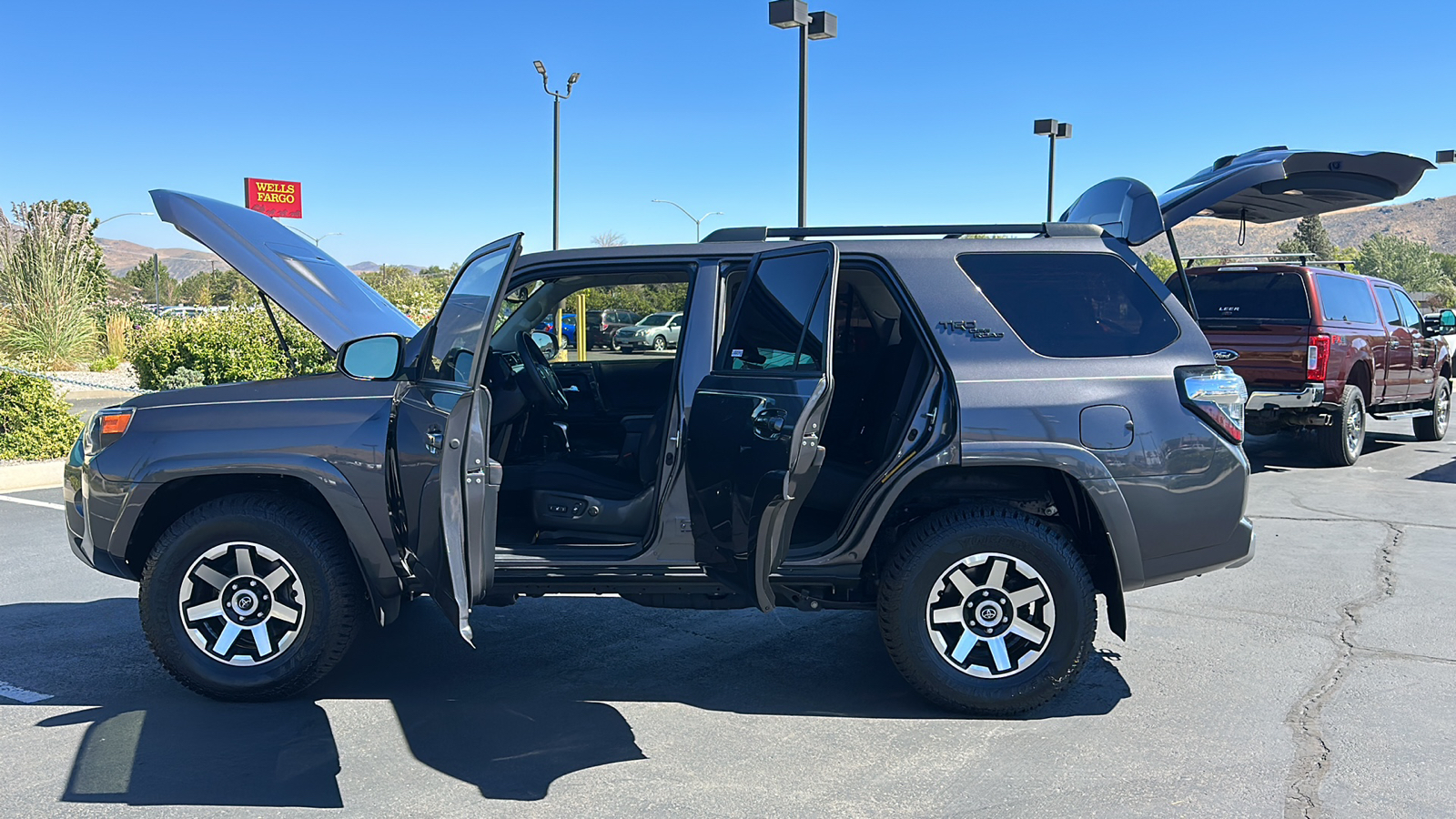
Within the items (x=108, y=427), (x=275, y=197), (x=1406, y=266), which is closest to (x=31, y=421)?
(x=108, y=427)

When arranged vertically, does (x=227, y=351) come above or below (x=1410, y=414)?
above

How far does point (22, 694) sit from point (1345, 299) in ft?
37.2

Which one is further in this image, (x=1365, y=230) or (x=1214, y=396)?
(x=1365, y=230)

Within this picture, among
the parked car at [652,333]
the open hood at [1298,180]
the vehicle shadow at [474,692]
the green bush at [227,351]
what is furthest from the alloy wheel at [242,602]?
the green bush at [227,351]

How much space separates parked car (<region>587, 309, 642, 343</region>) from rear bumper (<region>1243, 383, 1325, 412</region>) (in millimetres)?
6445

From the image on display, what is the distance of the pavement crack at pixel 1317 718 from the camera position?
351 centimetres

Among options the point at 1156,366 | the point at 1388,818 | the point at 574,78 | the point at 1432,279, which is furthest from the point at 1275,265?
the point at 1432,279

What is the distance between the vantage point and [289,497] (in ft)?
14.4

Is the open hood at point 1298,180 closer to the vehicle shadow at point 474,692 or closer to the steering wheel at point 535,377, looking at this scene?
the vehicle shadow at point 474,692

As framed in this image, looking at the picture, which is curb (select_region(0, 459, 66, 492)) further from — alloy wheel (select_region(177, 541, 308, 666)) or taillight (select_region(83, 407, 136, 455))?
alloy wheel (select_region(177, 541, 308, 666))

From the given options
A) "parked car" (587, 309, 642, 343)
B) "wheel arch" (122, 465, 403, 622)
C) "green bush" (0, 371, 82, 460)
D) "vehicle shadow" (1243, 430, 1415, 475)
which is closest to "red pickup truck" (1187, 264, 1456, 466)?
"vehicle shadow" (1243, 430, 1415, 475)

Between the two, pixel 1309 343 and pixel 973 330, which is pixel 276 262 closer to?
pixel 973 330

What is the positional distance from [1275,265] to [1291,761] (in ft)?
26.2

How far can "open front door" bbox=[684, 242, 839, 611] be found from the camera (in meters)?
3.77
